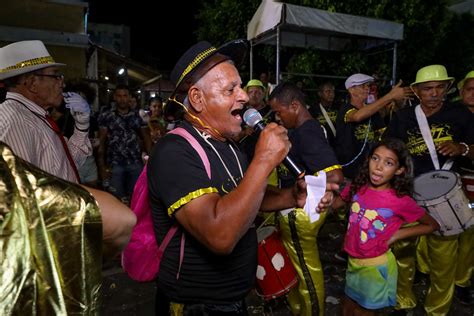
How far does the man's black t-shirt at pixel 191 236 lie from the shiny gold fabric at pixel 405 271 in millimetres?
2415

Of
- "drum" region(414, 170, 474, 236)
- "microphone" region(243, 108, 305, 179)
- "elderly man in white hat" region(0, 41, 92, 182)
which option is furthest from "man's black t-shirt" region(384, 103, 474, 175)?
"elderly man in white hat" region(0, 41, 92, 182)

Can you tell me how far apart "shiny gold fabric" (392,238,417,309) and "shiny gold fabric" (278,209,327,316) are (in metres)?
0.93

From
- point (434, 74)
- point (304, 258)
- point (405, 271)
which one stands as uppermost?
point (434, 74)

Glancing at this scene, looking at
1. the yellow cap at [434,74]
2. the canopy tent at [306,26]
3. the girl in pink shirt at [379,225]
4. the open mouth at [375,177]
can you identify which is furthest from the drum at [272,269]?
the canopy tent at [306,26]

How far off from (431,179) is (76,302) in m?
3.48

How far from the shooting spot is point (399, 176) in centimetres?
311

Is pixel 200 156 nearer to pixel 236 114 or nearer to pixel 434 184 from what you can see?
pixel 236 114

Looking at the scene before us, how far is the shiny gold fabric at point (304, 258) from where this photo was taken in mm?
3375

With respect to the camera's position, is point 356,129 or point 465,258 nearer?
point 465,258

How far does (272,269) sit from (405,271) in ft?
5.13

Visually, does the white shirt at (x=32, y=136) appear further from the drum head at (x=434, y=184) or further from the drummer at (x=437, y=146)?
the drummer at (x=437, y=146)

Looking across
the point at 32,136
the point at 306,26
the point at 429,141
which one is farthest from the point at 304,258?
the point at 306,26

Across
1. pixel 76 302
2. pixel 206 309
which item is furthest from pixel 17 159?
pixel 206 309

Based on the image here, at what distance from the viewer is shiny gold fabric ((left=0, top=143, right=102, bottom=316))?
0.90m
